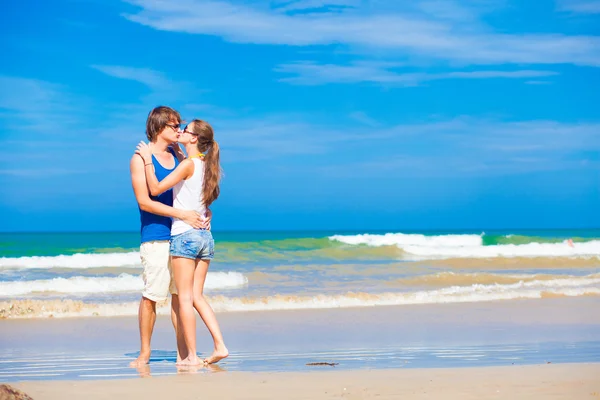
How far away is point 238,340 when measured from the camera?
23.1 ft

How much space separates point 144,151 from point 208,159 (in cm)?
48

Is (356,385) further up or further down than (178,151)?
further down

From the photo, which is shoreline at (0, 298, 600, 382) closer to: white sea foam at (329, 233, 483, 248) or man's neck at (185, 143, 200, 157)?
man's neck at (185, 143, 200, 157)

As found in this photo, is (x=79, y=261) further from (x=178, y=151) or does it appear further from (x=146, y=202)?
(x=146, y=202)

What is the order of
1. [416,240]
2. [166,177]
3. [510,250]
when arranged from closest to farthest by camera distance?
1. [166,177]
2. [510,250]
3. [416,240]

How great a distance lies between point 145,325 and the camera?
5613 mm

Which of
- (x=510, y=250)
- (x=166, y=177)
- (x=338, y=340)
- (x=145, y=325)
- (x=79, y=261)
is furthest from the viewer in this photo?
(x=510, y=250)

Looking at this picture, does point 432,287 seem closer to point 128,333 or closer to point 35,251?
point 128,333

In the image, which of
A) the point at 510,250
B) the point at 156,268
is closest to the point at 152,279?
the point at 156,268

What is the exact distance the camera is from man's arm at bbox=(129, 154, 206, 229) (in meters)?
5.30

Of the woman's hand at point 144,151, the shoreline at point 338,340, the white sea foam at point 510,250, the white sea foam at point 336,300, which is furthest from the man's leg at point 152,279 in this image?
the white sea foam at point 510,250

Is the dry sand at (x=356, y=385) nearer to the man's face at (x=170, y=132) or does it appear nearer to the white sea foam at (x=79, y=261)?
the man's face at (x=170, y=132)

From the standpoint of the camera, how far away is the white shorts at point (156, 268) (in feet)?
17.9

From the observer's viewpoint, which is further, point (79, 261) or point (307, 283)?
point (79, 261)
